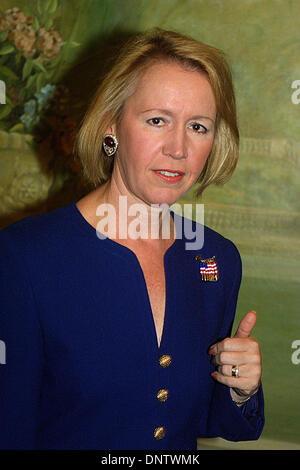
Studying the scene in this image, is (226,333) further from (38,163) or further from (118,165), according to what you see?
(38,163)

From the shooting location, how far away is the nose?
1.13 meters

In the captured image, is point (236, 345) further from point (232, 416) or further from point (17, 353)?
point (17, 353)

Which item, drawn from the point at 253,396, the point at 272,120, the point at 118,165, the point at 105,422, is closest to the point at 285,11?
the point at 272,120

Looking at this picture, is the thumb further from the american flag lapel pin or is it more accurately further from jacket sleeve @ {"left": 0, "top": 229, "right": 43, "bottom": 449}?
jacket sleeve @ {"left": 0, "top": 229, "right": 43, "bottom": 449}

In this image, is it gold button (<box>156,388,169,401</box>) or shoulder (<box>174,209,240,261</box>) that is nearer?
gold button (<box>156,388,169,401</box>)

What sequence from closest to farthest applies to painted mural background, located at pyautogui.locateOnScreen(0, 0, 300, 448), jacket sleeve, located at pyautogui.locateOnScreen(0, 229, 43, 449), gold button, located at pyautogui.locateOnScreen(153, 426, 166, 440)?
jacket sleeve, located at pyautogui.locateOnScreen(0, 229, 43, 449), gold button, located at pyautogui.locateOnScreen(153, 426, 166, 440), painted mural background, located at pyautogui.locateOnScreen(0, 0, 300, 448)

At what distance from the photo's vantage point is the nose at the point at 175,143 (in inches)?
44.5

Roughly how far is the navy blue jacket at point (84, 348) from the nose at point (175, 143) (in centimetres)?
23

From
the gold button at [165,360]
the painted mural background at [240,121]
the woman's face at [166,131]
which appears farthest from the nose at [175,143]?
the painted mural background at [240,121]

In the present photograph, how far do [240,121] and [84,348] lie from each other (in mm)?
1493

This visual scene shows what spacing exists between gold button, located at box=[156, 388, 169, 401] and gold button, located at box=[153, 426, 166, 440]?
6 cm

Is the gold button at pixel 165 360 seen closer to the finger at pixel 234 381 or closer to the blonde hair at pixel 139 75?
the finger at pixel 234 381

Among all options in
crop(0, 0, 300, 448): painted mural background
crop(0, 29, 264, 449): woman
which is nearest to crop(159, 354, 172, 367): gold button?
crop(0, 29, 264, 449): woman

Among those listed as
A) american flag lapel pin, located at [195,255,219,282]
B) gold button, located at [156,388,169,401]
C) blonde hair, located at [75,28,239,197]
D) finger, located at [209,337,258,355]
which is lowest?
gold button, located at [156,388,169,401]
